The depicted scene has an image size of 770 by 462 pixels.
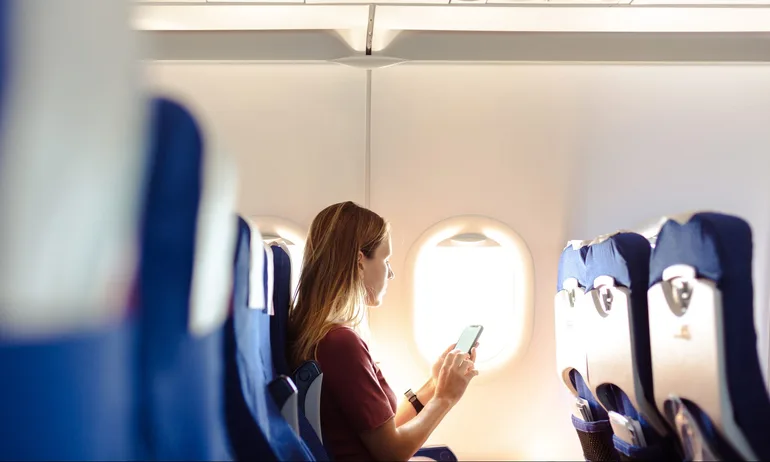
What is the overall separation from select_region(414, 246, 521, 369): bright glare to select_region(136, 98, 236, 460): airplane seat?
293 centimetres

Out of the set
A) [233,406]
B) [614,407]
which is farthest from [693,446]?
[233,406]

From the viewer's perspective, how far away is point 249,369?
147 cm

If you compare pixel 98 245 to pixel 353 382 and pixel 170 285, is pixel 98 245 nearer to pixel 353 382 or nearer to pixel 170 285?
pixel 170 285

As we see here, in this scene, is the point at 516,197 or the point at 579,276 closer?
the point at 579,276

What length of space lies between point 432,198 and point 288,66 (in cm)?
97

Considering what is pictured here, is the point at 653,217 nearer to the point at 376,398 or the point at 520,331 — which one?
the point at 520,331

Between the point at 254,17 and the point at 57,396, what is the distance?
306cm

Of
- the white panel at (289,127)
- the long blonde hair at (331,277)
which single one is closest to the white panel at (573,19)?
the white panel at (289,127)

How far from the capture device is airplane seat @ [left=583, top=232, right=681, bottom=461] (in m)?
2.10

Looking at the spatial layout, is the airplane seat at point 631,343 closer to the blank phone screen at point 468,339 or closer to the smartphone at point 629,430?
the smartphone at point 629,430

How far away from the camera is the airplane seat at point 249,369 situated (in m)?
1.38

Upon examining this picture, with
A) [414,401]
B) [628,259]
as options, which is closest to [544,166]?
[414,401]

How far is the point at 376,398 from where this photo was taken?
7.15 ft

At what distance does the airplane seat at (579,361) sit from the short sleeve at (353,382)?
818 millimetres
